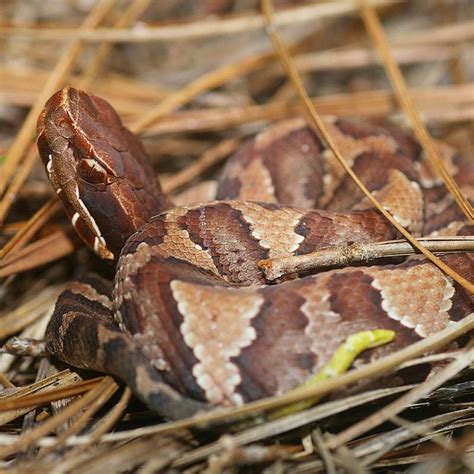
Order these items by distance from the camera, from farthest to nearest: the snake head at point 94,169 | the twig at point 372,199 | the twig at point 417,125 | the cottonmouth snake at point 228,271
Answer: the twig at point 417,125 < the snake head at point 94,169 < the twig at point 372,199 < the cottonmouth snake at point 228,271

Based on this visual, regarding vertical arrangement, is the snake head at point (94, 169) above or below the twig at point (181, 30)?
below

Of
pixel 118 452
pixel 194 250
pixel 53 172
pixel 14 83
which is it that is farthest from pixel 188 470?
pixel 14 83

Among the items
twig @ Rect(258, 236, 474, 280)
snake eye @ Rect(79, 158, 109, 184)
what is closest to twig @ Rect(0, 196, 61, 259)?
snake eye @ Rect(79, 158, 109, 184)

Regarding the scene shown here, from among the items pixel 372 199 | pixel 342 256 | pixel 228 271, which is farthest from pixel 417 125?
pixel 228 271

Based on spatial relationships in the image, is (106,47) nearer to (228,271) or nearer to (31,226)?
(31,226)

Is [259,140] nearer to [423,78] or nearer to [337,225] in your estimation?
[337,225]

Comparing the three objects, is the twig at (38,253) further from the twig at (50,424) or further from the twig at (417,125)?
the twig at (417,125)

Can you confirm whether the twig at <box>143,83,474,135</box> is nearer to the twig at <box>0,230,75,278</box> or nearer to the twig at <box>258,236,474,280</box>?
the twig at <box>0,230,75,278</box>

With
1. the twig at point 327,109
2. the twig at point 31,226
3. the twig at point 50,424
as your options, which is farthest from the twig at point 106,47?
the twig at point 50,424
